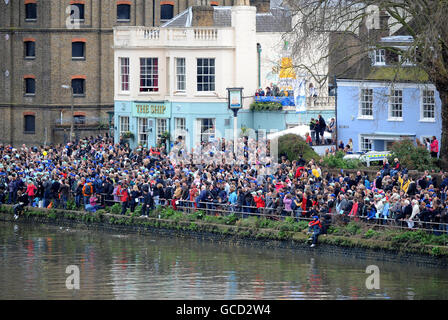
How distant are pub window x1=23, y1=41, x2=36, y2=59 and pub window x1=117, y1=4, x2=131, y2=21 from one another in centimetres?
665

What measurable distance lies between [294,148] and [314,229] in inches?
425

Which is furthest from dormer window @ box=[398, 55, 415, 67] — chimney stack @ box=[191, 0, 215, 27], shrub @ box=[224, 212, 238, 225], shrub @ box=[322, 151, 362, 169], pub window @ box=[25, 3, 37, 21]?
pub window @ box=[25, 3, 37, 21]

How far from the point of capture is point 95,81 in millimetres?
86375

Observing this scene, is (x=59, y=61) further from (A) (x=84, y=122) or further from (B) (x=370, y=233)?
(B) (x=370, y=233)

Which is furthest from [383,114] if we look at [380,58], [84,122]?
[84,122]

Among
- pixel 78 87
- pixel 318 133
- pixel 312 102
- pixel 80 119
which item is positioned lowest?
pixel 318 133

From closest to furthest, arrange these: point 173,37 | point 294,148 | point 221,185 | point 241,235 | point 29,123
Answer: point 241,235 → point 221,185 → point 294,148 → point 173,37 → point 29,123

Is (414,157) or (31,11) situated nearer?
(414,157)

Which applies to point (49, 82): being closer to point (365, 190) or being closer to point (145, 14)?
point (145, 14)

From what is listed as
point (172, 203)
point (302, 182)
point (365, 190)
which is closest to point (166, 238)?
point (172, 203)

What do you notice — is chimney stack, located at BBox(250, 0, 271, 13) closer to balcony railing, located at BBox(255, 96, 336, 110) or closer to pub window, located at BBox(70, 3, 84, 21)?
balcony railing, located at BBox(255, 96, 336, 110)

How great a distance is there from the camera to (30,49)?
85.9 meters
